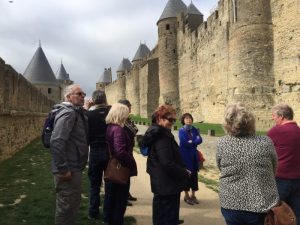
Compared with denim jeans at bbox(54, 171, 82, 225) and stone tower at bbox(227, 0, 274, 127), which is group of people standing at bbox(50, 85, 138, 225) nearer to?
denim jeans at bbox(54, 171, 82, 225)

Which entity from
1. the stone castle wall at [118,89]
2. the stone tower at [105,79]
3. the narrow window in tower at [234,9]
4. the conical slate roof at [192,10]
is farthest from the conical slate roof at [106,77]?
the narrow window in tower at [234,9]

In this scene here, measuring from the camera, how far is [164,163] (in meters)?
3.64

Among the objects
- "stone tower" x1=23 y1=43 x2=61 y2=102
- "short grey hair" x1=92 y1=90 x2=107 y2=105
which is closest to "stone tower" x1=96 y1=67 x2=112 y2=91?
"stone tower" x1=23 y1=43 x2=61 y2=102

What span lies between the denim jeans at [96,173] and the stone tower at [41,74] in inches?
1436

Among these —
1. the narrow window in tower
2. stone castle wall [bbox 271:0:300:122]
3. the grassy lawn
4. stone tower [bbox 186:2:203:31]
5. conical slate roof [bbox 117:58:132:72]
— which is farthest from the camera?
conical slate roof [bbox 117:58:132:72]

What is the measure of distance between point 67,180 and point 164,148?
3.28 ft

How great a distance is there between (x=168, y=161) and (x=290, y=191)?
1.24m

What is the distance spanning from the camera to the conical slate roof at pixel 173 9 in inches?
1406

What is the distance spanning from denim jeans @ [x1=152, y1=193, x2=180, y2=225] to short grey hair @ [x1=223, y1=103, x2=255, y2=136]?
1.29 meters

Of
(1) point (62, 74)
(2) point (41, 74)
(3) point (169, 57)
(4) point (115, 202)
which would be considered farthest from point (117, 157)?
(1) point (62, 74)

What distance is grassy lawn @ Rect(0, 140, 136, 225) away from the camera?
4.55 meters

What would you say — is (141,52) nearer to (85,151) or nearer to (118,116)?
(118,116)

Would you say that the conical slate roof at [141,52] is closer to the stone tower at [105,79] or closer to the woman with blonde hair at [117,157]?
the stone tower at [105,79]

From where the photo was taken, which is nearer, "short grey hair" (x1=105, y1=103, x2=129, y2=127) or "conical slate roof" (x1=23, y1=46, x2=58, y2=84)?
"short grey hair" (x1=105, y1=103, x2=129, y2=127)
